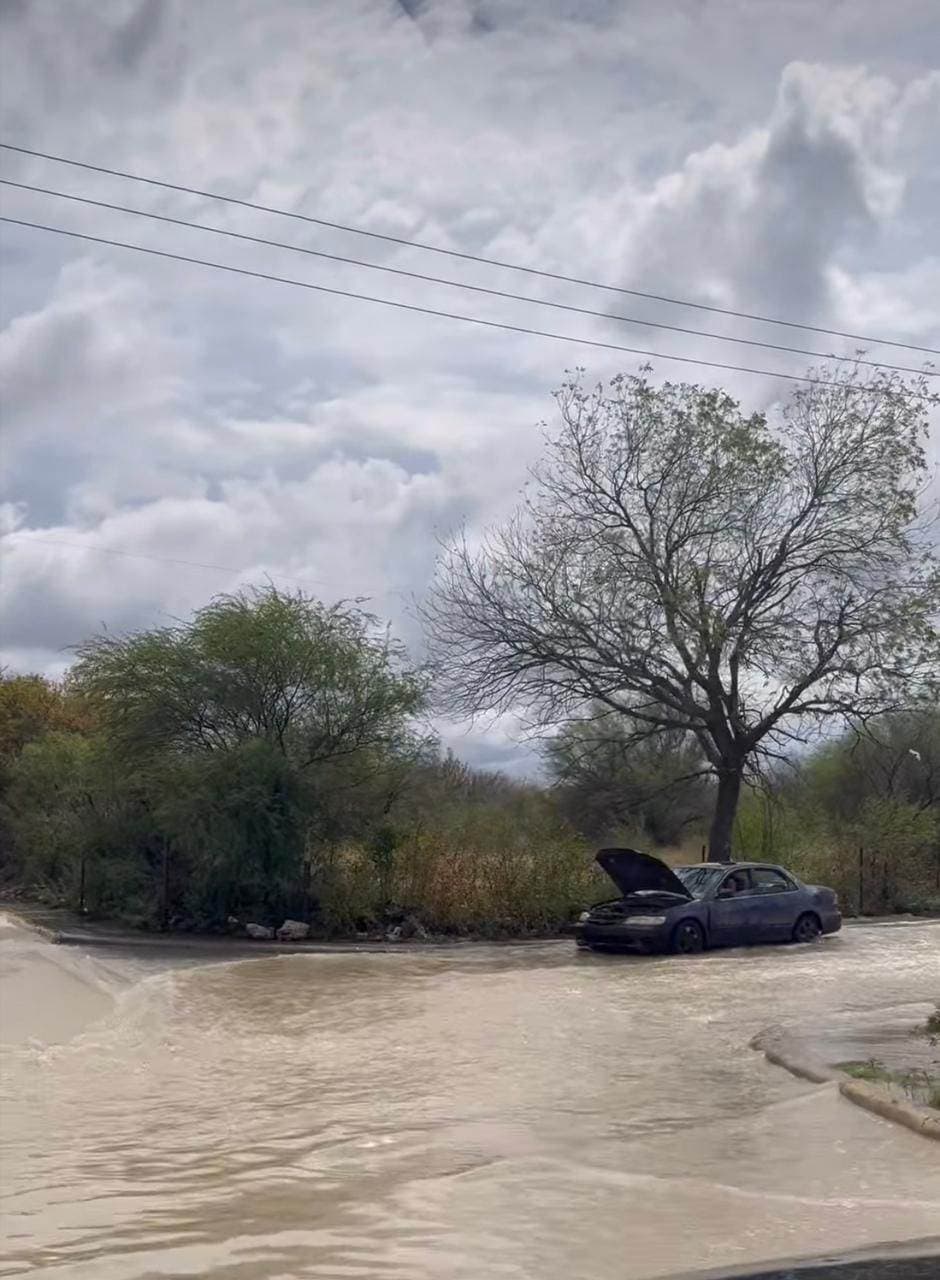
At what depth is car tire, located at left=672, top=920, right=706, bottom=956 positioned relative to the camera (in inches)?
870

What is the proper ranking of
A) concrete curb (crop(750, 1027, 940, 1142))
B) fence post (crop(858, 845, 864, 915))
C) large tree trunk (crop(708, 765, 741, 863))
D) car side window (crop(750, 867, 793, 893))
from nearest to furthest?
concrete curb (crop(750, 1027, 940, 1142)) < car side window (crop(750, 867, 793, 893)) < fence post (crop(858, 845, 864, 915)) < large tree trunk (crop(708, 765, 741, 863))

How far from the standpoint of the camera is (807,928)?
79.9 ft

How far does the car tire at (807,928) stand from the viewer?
2417cm

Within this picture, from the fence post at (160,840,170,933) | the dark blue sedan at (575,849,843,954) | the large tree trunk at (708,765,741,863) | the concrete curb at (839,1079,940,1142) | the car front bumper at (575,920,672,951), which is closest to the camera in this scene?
the concrete curb at (839,1079,940,1142)

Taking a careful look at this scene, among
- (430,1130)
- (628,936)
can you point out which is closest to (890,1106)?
(430,1130)

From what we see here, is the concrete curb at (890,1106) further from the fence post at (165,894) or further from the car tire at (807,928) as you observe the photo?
the fence post at (165,894)

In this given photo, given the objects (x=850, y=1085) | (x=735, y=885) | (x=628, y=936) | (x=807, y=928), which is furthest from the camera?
(x=807, y=928)

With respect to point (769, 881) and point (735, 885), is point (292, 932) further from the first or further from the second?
point (769, 881)

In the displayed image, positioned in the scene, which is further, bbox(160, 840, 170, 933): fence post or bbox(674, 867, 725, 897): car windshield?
bbox(160, 840, 170, 933): fence post

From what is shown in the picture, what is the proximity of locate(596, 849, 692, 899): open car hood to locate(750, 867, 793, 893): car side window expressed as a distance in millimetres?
1513

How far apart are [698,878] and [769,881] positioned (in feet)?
4.46

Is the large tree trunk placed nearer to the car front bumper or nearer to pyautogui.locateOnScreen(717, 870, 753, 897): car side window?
pyautogui.locateOnScreen(717, 870, 753, 897): car side window

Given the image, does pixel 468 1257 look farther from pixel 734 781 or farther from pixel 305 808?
pixel 734 781

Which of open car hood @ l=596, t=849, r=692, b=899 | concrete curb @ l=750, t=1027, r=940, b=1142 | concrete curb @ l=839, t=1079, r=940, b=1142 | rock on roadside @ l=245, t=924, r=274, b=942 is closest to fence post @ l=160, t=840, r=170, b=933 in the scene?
rock on roadside @ l=245, t=924, r=274, b=942
